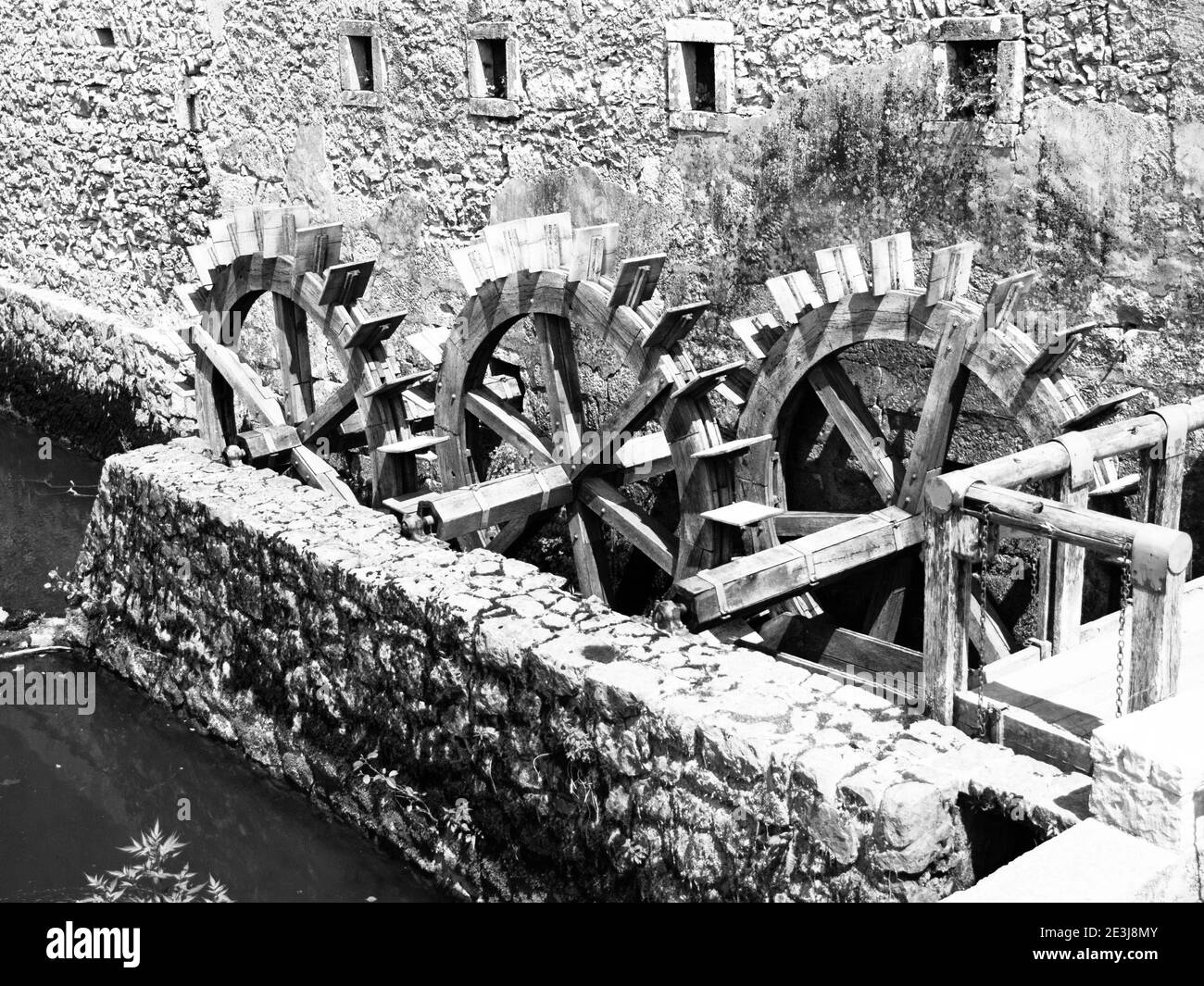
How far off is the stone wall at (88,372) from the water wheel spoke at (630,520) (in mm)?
2991

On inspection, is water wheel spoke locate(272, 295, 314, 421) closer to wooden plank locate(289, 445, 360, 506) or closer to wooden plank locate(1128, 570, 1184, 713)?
wooden plank locate(289, 445, 360, 506)

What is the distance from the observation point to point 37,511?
7879mm

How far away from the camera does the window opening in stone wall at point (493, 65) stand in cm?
656

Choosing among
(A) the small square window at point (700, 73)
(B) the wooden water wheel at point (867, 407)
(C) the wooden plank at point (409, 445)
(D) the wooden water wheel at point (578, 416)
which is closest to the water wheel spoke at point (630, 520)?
(D) the wooden water wheel at point (578, 416)

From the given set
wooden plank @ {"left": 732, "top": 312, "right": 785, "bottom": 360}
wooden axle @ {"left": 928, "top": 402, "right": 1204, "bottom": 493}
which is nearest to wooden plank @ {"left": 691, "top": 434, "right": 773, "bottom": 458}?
wooden plank @ {"left": 732, "top": 312, "right": 785, "bottom": 360}

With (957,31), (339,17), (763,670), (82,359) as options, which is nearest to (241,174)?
(339,17)

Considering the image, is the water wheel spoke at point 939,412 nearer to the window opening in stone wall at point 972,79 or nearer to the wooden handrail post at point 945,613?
the window opening in stone wall at point 972,79

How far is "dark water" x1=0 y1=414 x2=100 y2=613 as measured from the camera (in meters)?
6.73

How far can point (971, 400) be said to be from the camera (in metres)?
5.24

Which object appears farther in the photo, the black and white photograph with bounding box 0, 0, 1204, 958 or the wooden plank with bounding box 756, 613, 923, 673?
the wooden plank with bounding box 756, 613, 923, 673

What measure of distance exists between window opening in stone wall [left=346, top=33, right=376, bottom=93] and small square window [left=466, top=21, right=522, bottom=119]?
0.70 metres

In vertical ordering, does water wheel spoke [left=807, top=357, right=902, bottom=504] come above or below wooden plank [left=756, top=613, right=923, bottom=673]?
above
